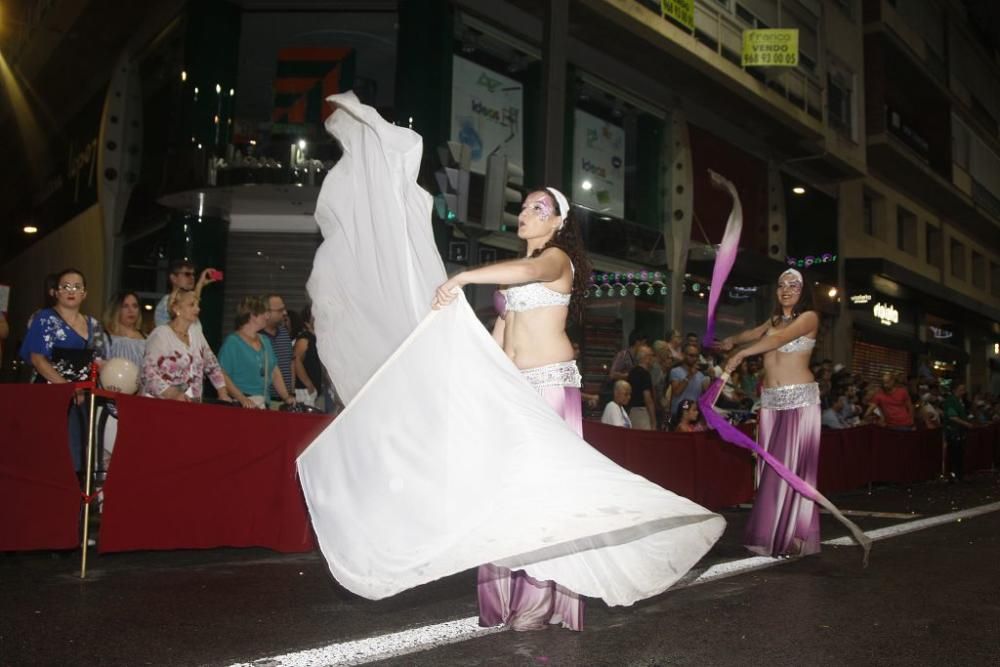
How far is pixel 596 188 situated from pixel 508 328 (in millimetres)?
13661

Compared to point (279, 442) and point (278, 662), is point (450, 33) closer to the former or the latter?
point (279, 442)

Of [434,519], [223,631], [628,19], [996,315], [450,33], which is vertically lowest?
[223,631]

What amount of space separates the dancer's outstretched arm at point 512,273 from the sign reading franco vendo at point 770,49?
1619cm

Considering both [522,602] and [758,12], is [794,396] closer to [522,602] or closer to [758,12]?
[522,602]

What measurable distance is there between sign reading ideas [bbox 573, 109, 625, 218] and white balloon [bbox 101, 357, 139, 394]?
11.5 m

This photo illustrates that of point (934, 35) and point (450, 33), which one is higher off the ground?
point (934, 35)

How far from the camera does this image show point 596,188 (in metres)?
17.7

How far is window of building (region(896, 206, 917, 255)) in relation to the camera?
2956 centimetres

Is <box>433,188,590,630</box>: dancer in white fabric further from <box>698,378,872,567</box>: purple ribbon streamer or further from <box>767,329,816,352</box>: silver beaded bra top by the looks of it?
<box>767,329,816,352</box>: silver beaded bra top

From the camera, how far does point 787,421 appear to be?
677 centimetres

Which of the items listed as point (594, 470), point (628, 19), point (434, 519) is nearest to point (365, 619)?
point (434, 519)

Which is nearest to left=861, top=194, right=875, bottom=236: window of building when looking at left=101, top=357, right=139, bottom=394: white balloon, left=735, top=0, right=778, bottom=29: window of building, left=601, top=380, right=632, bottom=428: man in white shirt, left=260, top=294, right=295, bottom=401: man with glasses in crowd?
left=735, top=0, right=778, bottom=29: window of building

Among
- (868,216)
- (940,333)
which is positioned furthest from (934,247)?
(868,216)

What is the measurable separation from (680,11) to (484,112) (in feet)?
15.6
